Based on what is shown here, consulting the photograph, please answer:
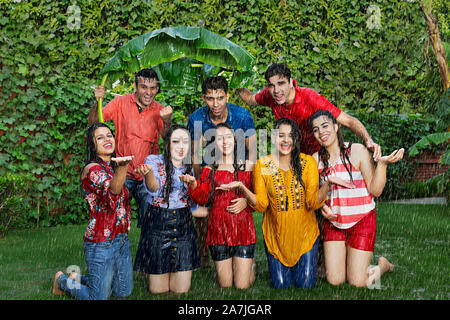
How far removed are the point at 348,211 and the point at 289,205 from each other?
600mm

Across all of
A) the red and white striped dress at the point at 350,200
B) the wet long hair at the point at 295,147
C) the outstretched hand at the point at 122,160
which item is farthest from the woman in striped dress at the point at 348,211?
the outstretched hand at the point at 122,160

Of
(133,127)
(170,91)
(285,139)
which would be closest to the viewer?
(285,139)

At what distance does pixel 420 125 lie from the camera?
37.1ft

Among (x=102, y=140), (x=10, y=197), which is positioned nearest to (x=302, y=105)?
(x=102, y=140)

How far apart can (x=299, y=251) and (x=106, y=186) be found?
1946mm

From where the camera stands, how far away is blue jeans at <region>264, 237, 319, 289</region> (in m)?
4.20

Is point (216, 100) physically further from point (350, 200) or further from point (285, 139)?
point (350, 200)

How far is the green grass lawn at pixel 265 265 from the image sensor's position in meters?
4.07

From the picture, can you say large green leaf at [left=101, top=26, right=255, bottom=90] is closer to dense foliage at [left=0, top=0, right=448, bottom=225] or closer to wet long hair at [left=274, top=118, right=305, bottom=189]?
wet long hair at [left=274, top=118, right=305, bottom=189]

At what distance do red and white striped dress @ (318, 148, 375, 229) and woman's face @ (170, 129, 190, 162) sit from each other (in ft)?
4.85

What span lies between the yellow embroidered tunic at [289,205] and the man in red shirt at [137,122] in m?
1.35

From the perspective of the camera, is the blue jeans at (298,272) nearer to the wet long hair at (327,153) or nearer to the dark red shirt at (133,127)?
the wet long hair at (327,153)

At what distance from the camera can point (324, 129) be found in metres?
4.26
